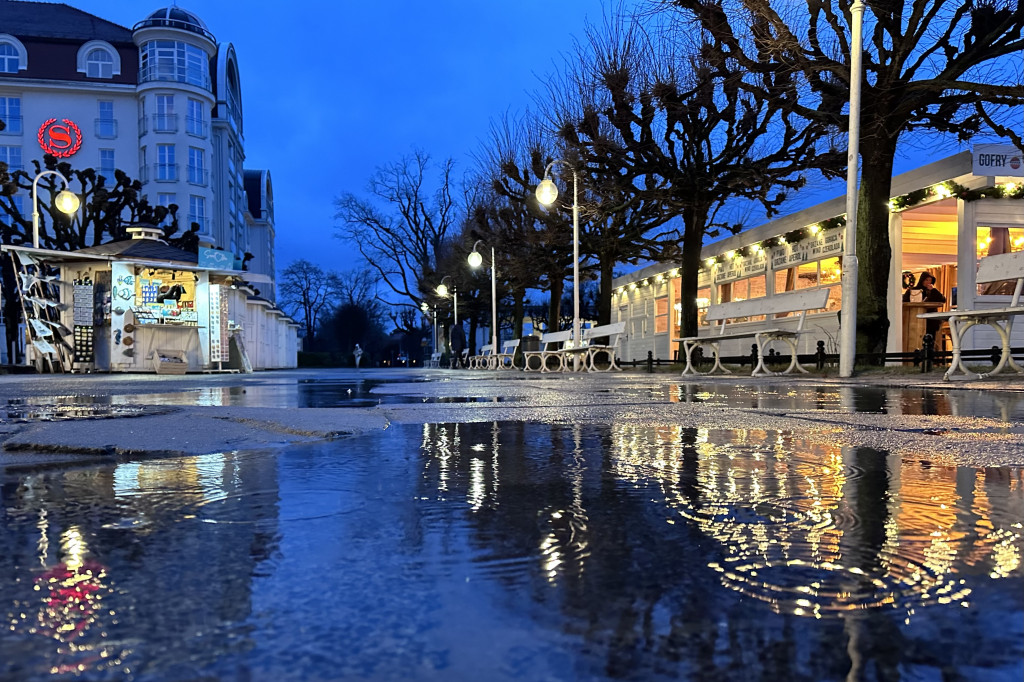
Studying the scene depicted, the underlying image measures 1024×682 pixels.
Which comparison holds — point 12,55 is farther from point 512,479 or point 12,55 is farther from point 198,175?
point 512,479

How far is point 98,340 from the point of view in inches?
869

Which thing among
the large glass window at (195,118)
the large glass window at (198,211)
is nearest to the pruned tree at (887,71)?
the large glass window at (198,211)

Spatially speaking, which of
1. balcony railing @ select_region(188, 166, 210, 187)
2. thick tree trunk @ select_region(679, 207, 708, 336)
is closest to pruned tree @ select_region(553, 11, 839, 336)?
thick tree trunk @ select_region(679, 207, 708, 336)

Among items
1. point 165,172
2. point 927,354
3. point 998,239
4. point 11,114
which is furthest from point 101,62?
point 927,354

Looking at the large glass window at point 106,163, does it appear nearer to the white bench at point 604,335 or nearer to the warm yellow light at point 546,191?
the warm yellow light at point 546,191

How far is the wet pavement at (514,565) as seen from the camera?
80 cm

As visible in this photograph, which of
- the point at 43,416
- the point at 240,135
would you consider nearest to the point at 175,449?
the point at 43,416

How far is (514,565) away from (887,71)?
41.7 feet

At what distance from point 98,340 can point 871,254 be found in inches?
810

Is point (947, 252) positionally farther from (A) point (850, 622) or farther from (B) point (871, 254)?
(A) point (850, 622)

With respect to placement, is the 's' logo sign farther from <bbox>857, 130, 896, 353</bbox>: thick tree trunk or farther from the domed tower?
<bbox>857, 130, 896, 353</bbox>: thick tree trunk

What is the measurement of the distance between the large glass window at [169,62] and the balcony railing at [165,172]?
486 centimetres

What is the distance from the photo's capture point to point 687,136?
17.1 m

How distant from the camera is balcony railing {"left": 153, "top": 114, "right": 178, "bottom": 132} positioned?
142ft
